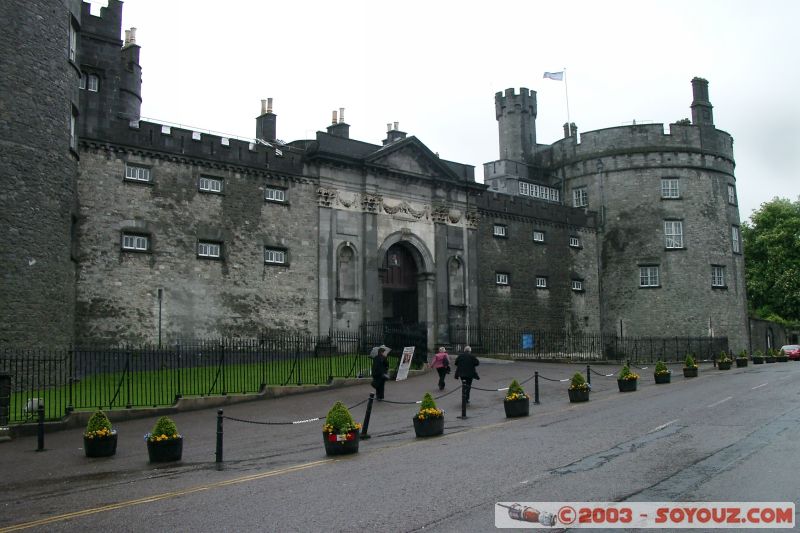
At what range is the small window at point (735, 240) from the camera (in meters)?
51.8

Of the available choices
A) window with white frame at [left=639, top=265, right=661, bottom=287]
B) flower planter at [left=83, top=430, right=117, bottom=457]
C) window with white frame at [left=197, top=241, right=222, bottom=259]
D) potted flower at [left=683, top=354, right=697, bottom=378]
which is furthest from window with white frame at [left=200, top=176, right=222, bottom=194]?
window with white frame at [left=639, top=265, right=661, bottom=287]

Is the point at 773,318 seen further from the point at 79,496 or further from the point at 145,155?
the point at 79,496

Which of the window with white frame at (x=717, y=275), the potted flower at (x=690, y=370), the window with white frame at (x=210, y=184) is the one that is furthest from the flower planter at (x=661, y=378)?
the window with white frame at (x=717, y=275)

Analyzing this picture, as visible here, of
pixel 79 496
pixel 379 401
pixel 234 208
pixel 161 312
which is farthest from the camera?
pixel 234 208

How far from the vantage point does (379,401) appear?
74.5 feet

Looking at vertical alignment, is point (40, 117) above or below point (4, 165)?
above

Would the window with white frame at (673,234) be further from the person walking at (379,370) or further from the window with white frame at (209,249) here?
the person walking at (379,370)

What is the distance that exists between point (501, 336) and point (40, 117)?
26.2 metres

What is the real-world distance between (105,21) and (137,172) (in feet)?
25.9

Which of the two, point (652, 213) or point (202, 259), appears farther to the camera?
point (652, 213)

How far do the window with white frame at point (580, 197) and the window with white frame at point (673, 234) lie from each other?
535cm

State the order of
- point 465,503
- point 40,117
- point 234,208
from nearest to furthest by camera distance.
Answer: point 465,503 → point 40,117 → point 234,208

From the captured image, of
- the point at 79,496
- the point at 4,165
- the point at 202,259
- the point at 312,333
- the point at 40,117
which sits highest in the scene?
the point at 40,117

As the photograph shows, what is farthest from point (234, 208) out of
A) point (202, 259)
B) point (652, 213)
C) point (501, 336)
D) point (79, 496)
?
point (652, 213)
